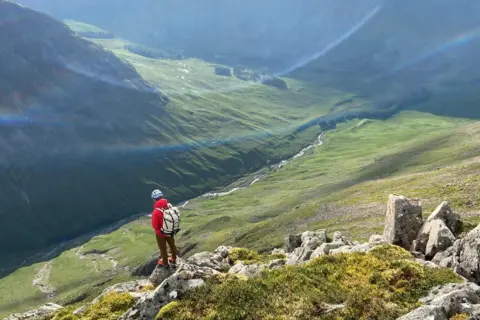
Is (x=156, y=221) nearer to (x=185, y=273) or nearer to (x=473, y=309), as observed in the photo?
(x=185, y=273)

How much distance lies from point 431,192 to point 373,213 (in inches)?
645

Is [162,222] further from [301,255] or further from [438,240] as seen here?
[438,240]

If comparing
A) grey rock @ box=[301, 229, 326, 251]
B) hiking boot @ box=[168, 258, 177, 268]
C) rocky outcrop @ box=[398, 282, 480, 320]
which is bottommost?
grey rock @ box=[301, 229, 326, 251]

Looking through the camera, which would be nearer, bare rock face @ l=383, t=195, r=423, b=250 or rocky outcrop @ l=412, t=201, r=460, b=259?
rocky outcrop @ l=412, t=201, r=460, b=259

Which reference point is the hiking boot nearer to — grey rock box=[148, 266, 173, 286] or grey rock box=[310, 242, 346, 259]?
grey rock box=[148, 266, 173, 286]

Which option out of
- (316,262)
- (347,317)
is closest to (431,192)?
(316,262)

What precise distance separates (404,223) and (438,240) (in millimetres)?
4880

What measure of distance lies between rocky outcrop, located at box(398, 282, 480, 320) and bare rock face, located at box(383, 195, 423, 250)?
13.8 m

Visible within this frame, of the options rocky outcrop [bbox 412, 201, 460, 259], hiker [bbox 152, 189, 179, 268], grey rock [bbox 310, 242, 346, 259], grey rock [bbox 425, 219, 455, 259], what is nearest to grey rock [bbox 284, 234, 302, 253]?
grey rock [bbox 310, 242, 346, 259]

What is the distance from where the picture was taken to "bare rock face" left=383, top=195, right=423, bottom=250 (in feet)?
116

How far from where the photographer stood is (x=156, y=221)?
28.4 meters

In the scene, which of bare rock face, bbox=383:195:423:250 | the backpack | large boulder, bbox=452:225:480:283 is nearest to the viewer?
large boulder, bbox=452:225:480:283

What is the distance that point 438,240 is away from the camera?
30.6 m

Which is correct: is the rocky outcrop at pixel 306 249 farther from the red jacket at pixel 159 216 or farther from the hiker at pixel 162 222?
the red jacket at pixel 159 216
